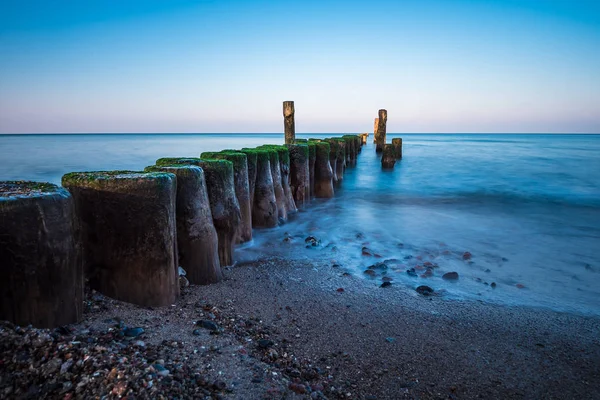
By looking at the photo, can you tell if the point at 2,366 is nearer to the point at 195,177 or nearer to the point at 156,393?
the point at 156,393

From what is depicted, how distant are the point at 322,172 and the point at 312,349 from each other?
8092 mm

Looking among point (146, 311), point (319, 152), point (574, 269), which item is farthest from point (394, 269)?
point (319, 152)

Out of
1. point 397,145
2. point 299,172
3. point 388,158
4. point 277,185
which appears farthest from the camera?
point 397,145

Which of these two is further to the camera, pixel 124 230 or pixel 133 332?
pixel 124 230

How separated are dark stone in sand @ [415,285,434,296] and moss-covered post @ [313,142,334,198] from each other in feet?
21.3

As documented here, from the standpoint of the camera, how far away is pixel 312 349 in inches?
113

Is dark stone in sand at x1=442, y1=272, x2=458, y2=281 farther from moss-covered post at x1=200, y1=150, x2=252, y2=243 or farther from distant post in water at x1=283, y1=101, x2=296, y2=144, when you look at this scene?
distant post in water at x1=283, y1=101, x2=296, y2=144

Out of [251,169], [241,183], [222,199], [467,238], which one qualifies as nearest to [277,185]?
[251,169]

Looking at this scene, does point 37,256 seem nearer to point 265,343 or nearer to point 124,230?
point 124,230

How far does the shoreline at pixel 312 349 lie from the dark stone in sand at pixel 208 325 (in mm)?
23

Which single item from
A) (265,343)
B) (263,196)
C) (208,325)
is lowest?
(265,343)

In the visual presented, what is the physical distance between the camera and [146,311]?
9.29 ft

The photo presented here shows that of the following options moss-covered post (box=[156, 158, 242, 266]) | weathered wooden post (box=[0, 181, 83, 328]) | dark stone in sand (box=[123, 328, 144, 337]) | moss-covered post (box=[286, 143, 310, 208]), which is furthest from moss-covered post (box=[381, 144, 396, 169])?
weathered wooden post (box=[0, 181, 83, 328])

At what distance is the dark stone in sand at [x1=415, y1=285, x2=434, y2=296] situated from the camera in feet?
13.8
